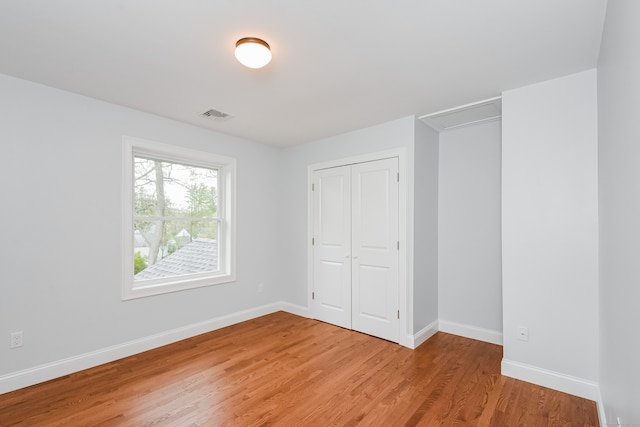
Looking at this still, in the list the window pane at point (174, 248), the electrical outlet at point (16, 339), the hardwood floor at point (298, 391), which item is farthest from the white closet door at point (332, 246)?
the electrical outlet at point (16, 339)

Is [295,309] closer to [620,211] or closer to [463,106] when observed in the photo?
[463,106]

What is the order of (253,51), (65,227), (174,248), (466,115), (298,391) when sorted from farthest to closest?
(174,248), (466,115), (65,227), (298,391), (253,51)

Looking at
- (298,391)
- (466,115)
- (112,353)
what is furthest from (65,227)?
(466,115)

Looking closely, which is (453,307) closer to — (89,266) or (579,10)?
(579,10)

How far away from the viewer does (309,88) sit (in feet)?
8.73

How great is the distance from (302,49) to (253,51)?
0.34m

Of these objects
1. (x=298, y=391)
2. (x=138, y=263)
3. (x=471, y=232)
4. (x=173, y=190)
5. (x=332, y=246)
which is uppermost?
(x=173, y=190)

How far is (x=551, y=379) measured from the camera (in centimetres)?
243

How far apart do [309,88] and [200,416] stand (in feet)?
8.78

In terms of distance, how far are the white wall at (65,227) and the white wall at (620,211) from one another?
3.70m

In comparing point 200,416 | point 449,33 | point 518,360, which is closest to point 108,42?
point 449,33

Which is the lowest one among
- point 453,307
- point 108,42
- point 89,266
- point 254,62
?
point 453,307

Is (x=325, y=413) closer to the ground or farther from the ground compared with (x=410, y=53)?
closer to the ground

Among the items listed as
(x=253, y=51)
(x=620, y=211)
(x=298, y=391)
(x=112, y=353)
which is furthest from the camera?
(x=112, y=353)
